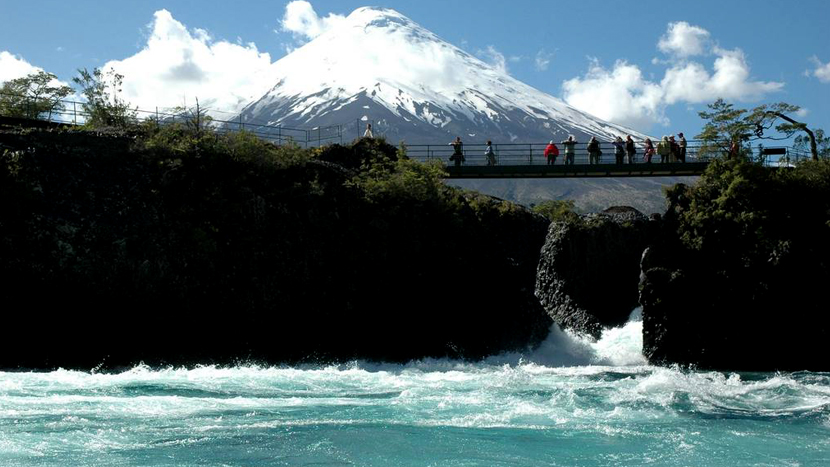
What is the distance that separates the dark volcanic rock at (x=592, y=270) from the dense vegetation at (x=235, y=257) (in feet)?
3.41

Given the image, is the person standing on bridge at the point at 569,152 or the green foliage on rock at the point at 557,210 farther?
the person standing on bridge at the point at 569,152

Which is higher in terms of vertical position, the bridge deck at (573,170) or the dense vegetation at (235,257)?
the bridge deck at (573,170)

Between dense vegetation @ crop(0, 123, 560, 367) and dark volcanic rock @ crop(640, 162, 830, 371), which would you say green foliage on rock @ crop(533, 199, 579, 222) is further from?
dark volcanic rock @ crop(640, 162, 830, 371)

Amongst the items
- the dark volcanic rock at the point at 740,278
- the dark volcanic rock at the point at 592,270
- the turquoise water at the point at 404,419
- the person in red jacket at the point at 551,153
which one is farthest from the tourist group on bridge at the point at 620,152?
the turquoise water at the point at 404,419

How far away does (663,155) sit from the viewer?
38.4m

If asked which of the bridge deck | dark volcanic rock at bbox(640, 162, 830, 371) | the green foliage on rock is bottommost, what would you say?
dark volcanic rock at bbox(640, 162, 830, 371)

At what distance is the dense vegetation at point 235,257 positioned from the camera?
85.4 ft

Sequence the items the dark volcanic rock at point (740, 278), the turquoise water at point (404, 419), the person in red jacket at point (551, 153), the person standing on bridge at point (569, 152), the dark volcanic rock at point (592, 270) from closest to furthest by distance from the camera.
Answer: the turquoise water at point (404, 419) < the dark volcanic rock at point (740, 278) < the dark volcanic rock at point (592, 270) < the person standing on bridge at point (569, 152) < the person in red jacket at point (551, 153)

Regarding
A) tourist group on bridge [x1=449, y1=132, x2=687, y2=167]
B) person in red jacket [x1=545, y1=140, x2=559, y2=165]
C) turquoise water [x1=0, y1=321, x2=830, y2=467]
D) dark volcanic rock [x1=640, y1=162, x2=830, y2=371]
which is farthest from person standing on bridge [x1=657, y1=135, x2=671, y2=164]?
turquoise water [x1=0, y1=321, x2=830, y2=467]

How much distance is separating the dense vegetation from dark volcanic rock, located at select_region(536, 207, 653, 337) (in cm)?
104

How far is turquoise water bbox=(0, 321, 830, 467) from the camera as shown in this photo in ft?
47.5

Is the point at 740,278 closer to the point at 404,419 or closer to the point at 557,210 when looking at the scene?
the point at 557,210

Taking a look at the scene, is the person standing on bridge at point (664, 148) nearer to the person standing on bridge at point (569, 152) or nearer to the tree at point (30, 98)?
the person standing on bridge at point (569, 152)

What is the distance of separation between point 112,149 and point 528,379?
14.5 meters
